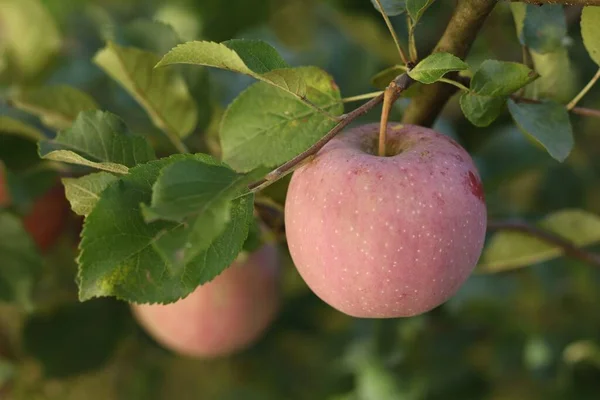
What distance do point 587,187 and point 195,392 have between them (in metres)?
0.61

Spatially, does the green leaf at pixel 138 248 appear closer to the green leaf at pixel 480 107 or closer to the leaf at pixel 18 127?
the green leaf at pixel 480 107

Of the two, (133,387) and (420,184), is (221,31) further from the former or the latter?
(420,184)

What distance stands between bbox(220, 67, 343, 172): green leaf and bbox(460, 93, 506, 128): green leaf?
8 centimetres

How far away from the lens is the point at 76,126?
0.47 metres

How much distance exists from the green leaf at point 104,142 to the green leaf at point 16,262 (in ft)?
0.72

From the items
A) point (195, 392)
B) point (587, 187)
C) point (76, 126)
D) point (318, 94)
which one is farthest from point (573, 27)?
point (195, 392)

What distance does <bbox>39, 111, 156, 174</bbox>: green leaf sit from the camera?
0.46m

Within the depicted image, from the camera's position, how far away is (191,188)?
0.35 m

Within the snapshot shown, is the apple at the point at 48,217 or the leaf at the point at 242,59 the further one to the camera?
the apple at the point at 48,217

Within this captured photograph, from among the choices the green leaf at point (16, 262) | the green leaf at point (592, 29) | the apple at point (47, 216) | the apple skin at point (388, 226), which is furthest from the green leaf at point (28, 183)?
the green leaf at point (592, 29)

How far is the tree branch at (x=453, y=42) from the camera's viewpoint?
414mm

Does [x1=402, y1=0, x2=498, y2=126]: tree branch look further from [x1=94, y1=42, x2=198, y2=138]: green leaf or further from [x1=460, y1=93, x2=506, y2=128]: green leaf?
[x1=94, y1=42, x2=198, y2=138]: green leaf

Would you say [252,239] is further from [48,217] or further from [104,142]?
[48,217]

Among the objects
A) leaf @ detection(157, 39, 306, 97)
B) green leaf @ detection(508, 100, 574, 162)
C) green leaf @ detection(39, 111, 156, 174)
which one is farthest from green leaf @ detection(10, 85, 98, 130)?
green leaf @ detection(508, 100, 574, 162)
